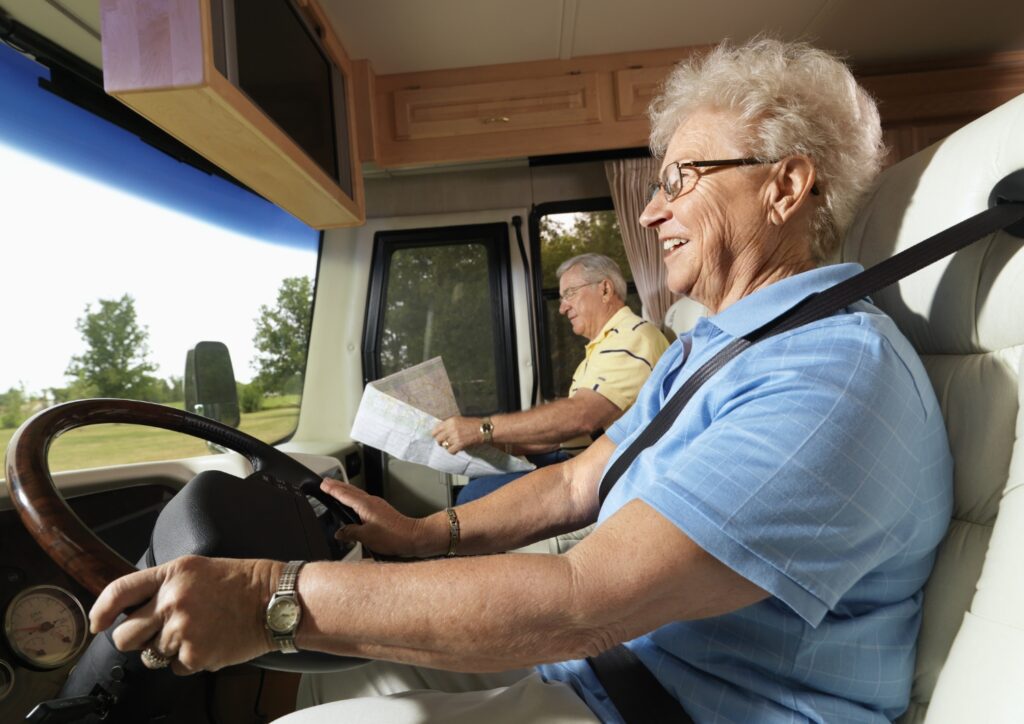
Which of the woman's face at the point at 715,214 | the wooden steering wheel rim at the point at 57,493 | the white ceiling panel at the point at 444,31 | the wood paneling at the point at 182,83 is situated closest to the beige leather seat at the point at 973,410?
the woman's face at the point at 715,214

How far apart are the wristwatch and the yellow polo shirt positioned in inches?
70.2

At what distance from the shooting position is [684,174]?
1.06 meters

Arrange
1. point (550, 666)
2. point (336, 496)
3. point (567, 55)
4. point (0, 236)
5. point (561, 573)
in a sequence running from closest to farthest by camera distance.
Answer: point (561, 573) < point (550, 666) < point (336, 496) < point (0, 236) < point (567, 55)

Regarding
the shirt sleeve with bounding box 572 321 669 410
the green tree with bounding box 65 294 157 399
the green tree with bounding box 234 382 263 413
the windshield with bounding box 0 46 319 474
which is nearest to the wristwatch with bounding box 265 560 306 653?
the windshield with bounding box 0 46 319 474

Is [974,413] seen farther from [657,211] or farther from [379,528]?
[379,528]

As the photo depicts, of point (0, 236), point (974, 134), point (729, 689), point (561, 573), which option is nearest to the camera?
point (561, 573)

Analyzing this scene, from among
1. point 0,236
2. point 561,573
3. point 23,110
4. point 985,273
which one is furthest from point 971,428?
point 23,110

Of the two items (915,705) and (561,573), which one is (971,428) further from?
(561,573)

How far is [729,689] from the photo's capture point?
75 cm

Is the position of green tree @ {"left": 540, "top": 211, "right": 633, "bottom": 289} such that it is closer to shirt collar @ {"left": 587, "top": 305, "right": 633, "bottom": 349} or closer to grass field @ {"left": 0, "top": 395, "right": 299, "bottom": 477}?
shirt collar @ {"left": 587, "top": 305, "right": 633, "bottom": 349}

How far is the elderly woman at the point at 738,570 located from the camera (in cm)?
62

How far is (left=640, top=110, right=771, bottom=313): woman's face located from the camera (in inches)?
39.4

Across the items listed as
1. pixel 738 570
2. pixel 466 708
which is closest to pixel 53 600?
pixel 466 708

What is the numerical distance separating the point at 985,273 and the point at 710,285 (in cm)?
37
